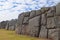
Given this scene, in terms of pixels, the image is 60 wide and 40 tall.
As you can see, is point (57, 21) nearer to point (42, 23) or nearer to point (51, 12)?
point (51, 12)

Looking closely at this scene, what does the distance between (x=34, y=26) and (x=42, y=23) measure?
2.29ft

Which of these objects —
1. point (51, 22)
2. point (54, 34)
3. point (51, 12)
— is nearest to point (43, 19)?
point (51, 12)


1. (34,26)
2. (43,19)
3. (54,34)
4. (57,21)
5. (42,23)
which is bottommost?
(54,34)

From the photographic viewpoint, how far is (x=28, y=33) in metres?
11.6

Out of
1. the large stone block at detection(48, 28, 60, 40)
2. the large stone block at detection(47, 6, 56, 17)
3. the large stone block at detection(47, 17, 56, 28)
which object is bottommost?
the large stone block at detection(48, 28, 60, 40)

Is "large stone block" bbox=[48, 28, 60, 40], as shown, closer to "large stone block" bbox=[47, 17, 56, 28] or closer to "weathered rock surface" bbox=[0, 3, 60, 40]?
"weathered rock surface" bbox=[0, 3, 60, 40]

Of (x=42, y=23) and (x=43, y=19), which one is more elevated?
(x=43, y=19)

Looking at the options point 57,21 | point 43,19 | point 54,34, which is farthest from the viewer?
point 43,19

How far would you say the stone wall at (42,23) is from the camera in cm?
945

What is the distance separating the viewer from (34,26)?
1109 centimetres

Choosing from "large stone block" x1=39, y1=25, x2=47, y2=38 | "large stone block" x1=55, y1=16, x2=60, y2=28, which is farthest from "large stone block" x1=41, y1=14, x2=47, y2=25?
"large stone block" x1=55, y1=16, x2=60, y2=28

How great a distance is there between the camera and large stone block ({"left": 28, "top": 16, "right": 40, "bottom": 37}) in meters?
10.9

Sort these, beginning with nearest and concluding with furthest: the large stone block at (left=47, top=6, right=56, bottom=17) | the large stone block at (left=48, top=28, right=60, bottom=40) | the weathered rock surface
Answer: the large stone block at (left=48, top=28, right=60, bottom=40) < the weathered rock surface < the large stone block at (left=47, top=6, right=56, bottom=17)

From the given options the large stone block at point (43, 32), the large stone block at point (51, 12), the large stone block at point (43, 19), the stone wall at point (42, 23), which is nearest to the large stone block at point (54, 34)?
the stone wall at point (42, 23)
